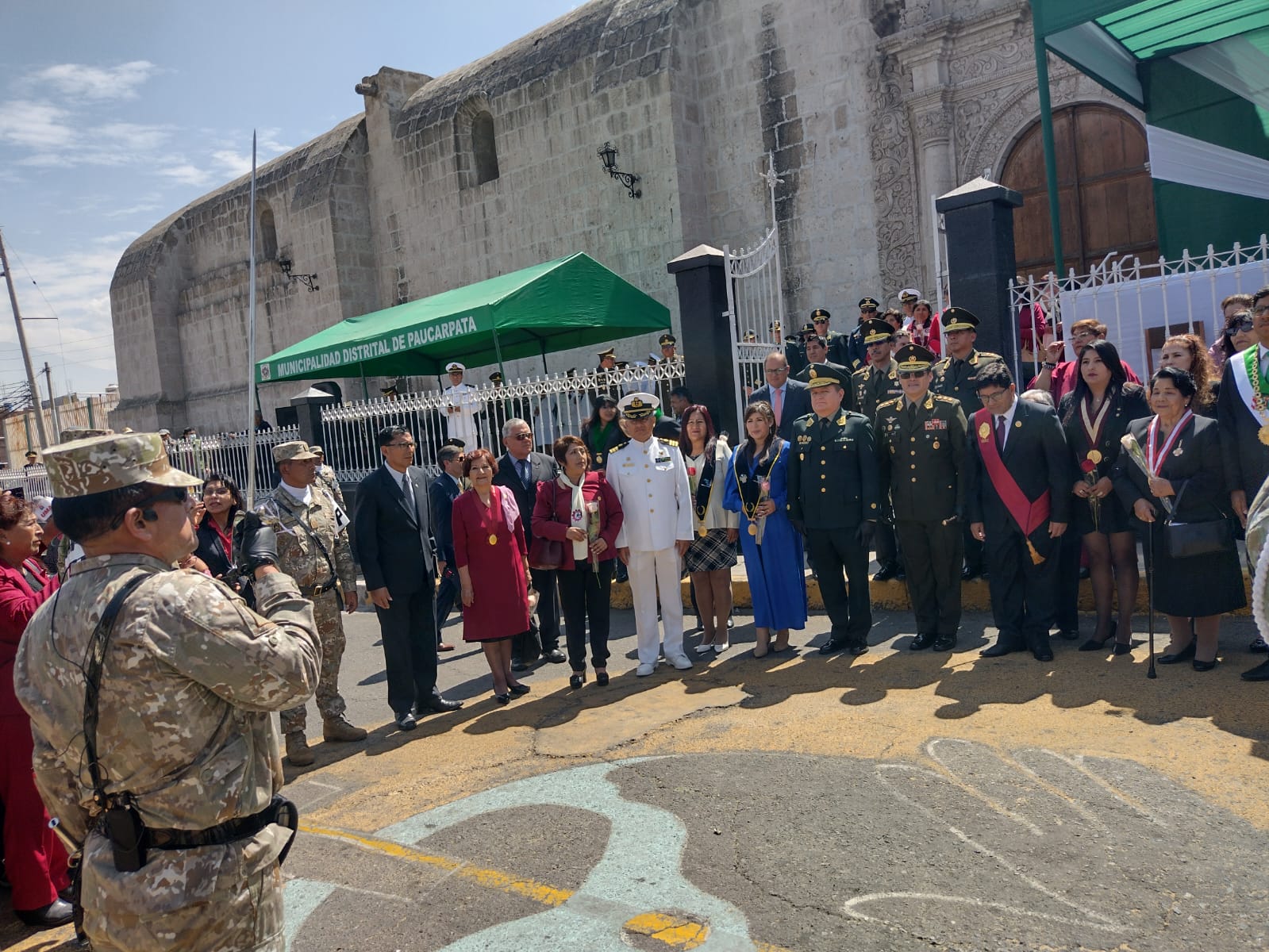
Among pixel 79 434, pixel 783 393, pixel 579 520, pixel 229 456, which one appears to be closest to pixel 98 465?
pixel 79 434

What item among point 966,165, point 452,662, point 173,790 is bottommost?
point 452,662

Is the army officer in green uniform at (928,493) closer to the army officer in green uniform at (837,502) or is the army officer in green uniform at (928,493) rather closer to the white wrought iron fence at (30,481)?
the army officer in green uniform at (837,502)

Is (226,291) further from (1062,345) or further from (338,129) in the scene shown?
(1062,345)

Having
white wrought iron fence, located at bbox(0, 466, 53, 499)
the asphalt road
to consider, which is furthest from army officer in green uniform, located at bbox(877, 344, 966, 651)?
white wrought iron fence, located at bbox(0, 466, 53, 499)

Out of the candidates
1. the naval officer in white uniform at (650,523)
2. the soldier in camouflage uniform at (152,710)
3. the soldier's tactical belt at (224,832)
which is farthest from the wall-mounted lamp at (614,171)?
the soldier's tactical belt at (224,832)

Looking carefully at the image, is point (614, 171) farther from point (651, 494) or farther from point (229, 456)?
point (651, 494)

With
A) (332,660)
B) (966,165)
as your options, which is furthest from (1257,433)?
(966,165)

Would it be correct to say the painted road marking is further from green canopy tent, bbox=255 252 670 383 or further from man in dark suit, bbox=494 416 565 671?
green canopy tent, bbox=255 252 670 383

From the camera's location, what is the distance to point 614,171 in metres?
15.8

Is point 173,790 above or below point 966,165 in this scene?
below

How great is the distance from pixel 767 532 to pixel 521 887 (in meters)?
3.56

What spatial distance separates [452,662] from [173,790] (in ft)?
18.2

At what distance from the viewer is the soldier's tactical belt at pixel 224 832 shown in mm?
2221

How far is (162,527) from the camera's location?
2314mm
